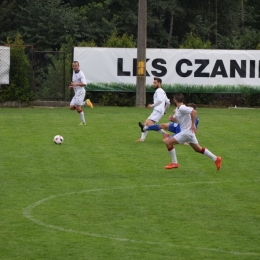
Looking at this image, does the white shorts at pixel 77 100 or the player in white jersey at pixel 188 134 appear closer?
the player in white jersey at pixel 188 134

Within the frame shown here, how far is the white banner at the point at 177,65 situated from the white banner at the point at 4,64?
2890mm

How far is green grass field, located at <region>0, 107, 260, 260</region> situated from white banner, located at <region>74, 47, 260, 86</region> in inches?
452

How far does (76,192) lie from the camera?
14.3 meters

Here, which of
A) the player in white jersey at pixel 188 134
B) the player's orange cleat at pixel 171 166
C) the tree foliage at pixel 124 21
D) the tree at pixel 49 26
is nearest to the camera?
the player in white jersey at pixel 188 134

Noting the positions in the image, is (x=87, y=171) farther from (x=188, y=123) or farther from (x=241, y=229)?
(x=241, y=229)

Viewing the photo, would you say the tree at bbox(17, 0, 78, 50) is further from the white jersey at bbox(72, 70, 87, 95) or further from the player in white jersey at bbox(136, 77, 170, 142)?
the player in white jersey at bbox(136, 77, 170, 142)

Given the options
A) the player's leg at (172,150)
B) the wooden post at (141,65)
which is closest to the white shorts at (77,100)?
the wooden post at (141,65)

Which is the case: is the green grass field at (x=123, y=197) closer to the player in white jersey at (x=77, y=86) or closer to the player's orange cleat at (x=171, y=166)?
the player's orange cleat at (x=171, y=166)

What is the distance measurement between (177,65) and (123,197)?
22830 millimetres

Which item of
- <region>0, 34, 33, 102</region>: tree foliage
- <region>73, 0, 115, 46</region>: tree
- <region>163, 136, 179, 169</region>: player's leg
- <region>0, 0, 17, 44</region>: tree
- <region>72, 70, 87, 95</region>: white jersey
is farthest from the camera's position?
<region>0, 0, 17, 44</region>: tree

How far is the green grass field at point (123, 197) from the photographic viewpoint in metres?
10.4

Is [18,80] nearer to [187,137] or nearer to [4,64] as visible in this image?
[4,64]

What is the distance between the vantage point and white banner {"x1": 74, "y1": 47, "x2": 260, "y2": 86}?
36.0 m

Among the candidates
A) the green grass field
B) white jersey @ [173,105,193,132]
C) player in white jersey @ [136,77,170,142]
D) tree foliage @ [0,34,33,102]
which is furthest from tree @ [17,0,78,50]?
white jersey @ [173,105,193,132]
